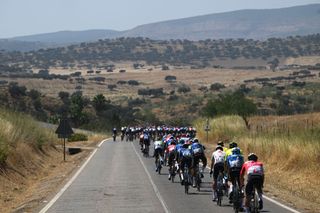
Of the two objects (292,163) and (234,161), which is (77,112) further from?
(234,161)

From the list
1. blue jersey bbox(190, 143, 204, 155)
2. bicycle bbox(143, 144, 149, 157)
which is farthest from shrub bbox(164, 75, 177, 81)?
blue jersey bbox(190, 143, 204, 155)

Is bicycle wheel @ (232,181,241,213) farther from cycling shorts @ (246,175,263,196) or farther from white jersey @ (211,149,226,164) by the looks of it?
white jersey @ (211,149,226,164)

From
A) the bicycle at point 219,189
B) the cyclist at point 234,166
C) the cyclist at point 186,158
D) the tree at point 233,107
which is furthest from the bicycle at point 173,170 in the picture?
the tree at point 233,107

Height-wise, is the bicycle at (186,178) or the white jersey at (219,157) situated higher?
the white jersey at (219,157)

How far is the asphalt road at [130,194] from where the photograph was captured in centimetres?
1944

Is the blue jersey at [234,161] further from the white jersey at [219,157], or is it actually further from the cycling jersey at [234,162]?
the white jersey at [219,157]

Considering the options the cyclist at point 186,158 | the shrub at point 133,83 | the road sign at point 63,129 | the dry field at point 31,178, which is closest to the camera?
the dry field at point 31,178

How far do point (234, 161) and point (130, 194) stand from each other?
462 centimetres

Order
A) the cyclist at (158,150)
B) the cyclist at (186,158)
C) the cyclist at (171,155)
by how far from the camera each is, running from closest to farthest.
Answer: the cyclist at (186,158), the cyclist at (171,155), the cyclist at (158,150)

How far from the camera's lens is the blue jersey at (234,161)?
19.5 m

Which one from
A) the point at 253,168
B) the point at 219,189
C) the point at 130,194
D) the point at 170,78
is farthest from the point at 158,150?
the point at 170,78

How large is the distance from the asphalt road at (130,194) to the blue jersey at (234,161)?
1149 millimetres

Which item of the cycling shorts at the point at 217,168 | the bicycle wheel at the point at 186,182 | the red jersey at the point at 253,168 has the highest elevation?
the red jersey at the point at 253,168

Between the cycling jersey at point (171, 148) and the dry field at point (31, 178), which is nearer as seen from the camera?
the dry field at point (31, 178)
